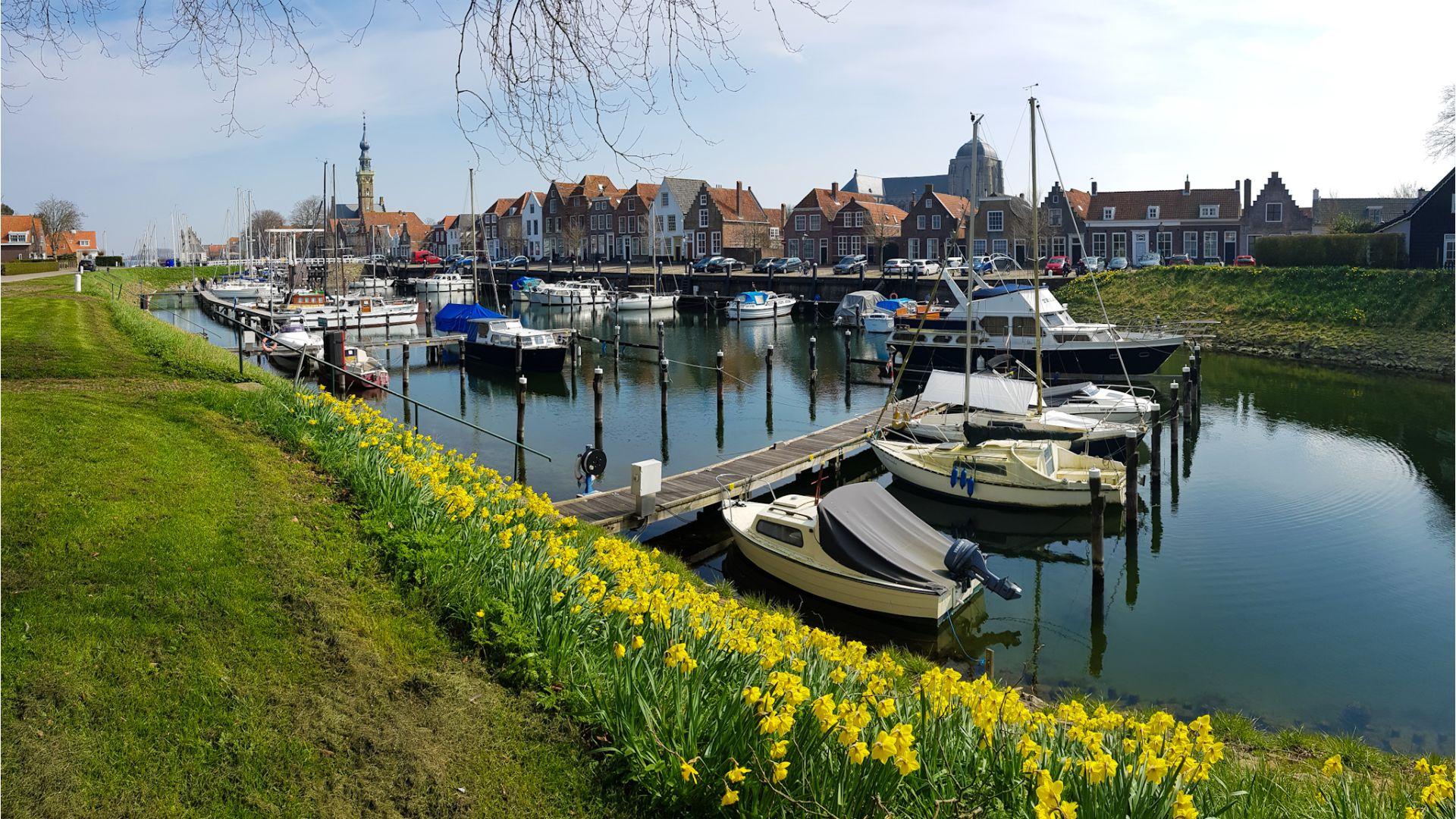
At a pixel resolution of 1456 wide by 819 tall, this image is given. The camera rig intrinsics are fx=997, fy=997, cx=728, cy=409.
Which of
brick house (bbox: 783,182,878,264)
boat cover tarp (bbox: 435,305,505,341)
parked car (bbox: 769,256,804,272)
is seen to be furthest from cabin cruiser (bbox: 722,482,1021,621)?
brick house (bbox: 783,182,878,264)

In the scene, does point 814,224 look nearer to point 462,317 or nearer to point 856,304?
point 856,304

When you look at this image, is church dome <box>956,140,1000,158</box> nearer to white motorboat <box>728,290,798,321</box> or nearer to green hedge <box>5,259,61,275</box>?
white motorboat <box>728,290,798,321</box>

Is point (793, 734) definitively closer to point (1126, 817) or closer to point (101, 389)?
point (1126, 817)

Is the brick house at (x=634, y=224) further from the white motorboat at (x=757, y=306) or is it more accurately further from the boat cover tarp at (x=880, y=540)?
the boat cover tarp at (x=880, y=540)

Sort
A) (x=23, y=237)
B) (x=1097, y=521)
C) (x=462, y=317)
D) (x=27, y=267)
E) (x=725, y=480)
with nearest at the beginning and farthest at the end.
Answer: (x=1097, y=521) → (x=725, y=480) → (x=462, y=317) → (x=27, y=267) → (x=23, y=237)

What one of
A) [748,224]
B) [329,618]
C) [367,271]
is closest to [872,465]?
[329,618]

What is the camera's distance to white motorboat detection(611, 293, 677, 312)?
7288cm

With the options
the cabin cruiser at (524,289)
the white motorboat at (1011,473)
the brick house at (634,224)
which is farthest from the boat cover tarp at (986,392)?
the brick house at (634,224)

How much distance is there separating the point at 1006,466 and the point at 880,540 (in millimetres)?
6096

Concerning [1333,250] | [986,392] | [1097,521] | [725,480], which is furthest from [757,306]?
[1097,521]

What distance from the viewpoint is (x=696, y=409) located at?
33188mm

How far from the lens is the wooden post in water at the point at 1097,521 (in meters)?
16.6

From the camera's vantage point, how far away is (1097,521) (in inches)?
664

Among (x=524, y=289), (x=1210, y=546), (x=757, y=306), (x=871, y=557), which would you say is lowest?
(x=1210, y=546)
